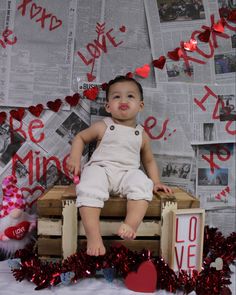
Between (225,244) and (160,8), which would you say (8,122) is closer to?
(160,8)

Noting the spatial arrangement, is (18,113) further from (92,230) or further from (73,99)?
(92,230)

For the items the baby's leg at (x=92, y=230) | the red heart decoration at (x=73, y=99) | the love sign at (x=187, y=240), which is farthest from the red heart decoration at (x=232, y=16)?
the baby's leg at (x=92, y=230)

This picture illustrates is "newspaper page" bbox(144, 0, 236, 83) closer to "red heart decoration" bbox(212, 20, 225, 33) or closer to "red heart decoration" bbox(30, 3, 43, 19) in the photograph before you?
"red heart decoration" bbox(212, 20, 225, 33)

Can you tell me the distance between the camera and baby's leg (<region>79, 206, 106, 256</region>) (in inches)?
40.4

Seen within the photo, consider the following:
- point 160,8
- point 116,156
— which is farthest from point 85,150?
point 160,8

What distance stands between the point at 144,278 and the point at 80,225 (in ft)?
0.80

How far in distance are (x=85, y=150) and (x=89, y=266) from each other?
46 centimetres

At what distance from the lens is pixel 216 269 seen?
1.15m

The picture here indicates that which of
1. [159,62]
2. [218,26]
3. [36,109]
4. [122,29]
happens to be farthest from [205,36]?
[36,109]

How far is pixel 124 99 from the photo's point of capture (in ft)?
4.08

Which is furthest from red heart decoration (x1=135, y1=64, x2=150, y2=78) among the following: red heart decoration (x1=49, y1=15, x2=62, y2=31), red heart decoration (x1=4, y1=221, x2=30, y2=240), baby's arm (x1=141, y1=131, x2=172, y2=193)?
red heart decoration (x1=4, y1=221, x2=30, y2=240)

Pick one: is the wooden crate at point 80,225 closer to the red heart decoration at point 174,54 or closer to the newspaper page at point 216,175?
the newspaper page at point 216,175

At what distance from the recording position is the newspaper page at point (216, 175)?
1.45 m

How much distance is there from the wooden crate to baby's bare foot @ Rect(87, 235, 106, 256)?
0.30 ft
